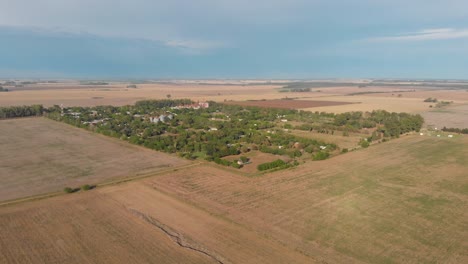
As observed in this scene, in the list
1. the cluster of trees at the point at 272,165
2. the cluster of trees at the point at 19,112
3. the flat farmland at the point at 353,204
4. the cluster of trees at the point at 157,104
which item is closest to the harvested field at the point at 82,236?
the flat farmland at the point at 353,204

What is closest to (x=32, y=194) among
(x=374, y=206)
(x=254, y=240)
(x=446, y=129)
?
(x=254, y=240)

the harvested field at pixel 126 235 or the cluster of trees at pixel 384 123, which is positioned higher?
the cluster of trees at pixel 384 123

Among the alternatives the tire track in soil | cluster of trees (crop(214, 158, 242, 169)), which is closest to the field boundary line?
cluster of trees (crop(214, 158, 242, 169))

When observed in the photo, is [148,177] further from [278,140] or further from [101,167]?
[278,140]

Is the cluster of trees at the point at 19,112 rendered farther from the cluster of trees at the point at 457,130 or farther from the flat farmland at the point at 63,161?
the cluster of trees at the point at 457,130

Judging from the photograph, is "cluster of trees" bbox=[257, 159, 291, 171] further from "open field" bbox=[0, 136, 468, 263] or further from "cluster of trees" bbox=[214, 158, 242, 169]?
"cluster of trees" bbox=[214, 158, 242, 169]

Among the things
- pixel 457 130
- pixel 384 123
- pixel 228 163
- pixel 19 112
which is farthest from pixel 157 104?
pixel 457 130
